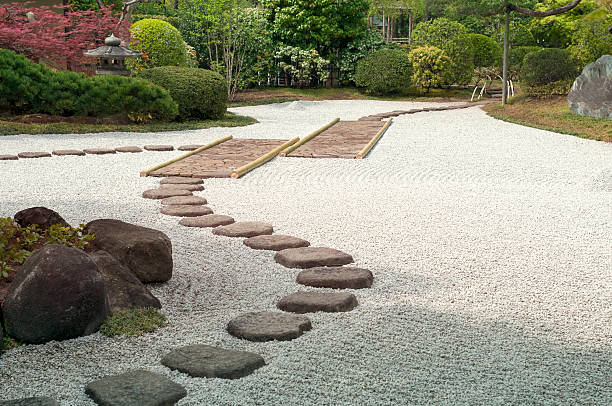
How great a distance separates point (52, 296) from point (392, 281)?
1940 millimetres

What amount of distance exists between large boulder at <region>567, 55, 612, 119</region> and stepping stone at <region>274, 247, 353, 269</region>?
35.2 ft

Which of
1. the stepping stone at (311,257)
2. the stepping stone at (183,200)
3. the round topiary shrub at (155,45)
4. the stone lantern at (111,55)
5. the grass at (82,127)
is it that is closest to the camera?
the stepping stone at (311,257)

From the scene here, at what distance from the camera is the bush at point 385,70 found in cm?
2108

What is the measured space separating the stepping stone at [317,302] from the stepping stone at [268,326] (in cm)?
13

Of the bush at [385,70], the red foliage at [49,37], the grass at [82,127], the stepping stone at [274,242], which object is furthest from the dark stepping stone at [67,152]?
the bush at [385,70]

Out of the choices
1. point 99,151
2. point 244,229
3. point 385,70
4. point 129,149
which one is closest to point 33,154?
point 99,151

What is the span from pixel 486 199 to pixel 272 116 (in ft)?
31.7

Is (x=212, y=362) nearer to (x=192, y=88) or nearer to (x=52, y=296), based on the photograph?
(x=52, y=296)

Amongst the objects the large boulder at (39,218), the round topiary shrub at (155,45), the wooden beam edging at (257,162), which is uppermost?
the round topiary shrub at (155,45)

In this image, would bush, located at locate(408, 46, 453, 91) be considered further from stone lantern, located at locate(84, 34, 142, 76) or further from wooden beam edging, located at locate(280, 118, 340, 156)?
stone lantern, located at locate(84, 34, 142, 76)

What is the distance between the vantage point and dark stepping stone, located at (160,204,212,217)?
5668 mm

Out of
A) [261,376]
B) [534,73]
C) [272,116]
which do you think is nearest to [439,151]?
[272,116]

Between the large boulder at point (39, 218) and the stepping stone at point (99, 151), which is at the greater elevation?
the large boulder at point (39, 218)

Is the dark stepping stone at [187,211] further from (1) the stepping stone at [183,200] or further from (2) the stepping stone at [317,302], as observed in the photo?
(2) the stepping stone at [317,302]
